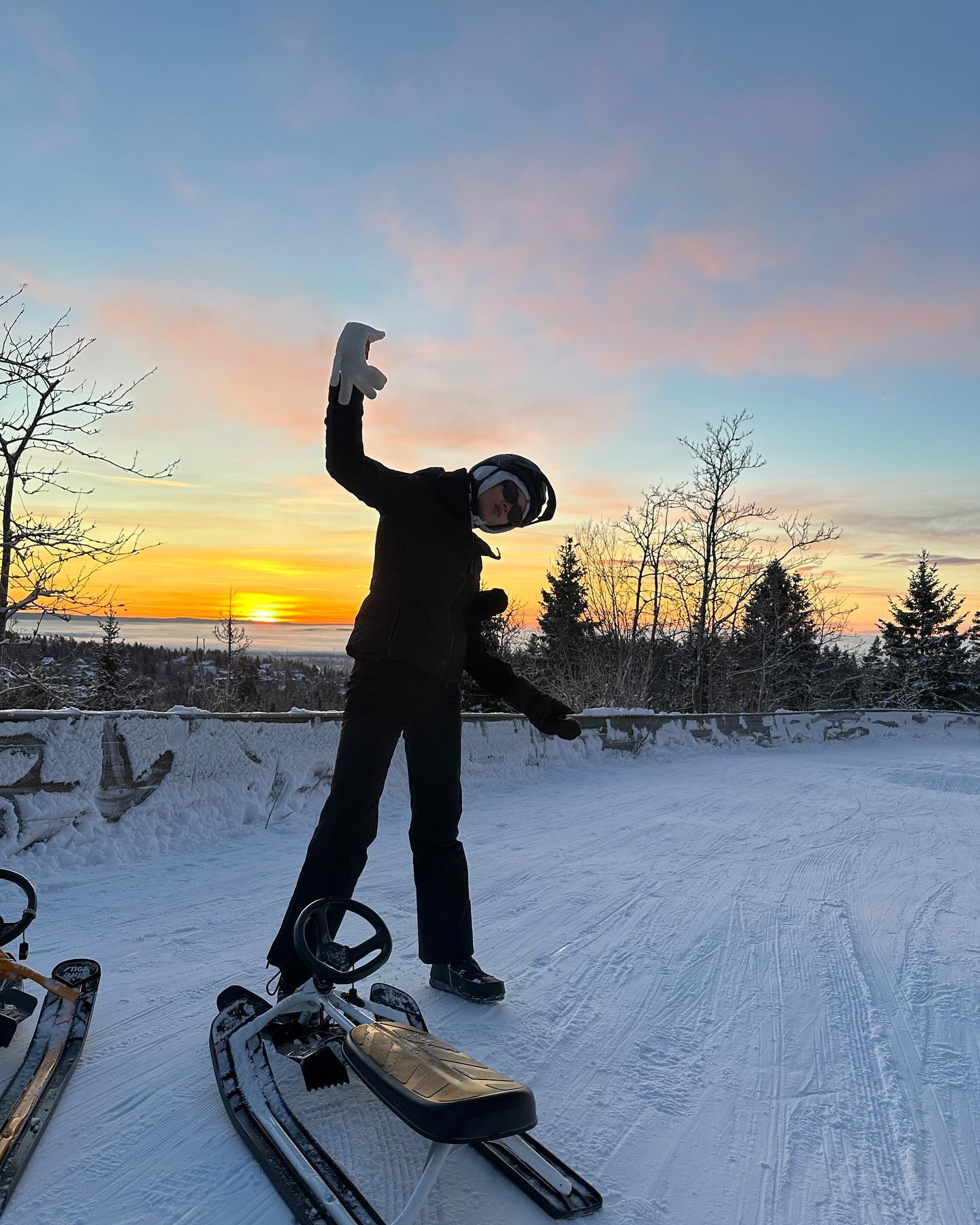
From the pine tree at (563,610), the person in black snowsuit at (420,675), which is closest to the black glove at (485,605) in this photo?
the person in black snowsuit at (420,675)

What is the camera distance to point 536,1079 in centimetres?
229

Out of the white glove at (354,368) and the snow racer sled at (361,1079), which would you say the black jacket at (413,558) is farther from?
the snow racer sled at (361,1079)

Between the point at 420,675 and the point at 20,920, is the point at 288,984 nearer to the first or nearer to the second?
the point at 20,920

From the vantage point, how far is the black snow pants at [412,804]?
2580 millimetres

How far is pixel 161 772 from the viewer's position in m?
5.07

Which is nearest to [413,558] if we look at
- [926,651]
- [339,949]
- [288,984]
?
[339,949]

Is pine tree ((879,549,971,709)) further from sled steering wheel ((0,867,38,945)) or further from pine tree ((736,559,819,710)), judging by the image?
sled steering wheel ((0,867,38,945))

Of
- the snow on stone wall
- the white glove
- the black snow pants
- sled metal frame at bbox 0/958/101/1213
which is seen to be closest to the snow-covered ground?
sled metal frame at bbox 0/958/101/1213

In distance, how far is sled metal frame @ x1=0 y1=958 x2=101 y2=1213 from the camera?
5.88ft

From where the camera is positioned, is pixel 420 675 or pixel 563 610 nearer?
pixel 420 675

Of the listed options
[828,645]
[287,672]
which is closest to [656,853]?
[828,645]

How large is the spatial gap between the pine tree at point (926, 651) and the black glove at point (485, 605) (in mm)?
38189

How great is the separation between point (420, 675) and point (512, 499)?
72 cm

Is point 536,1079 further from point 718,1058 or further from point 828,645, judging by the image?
point 828,645
